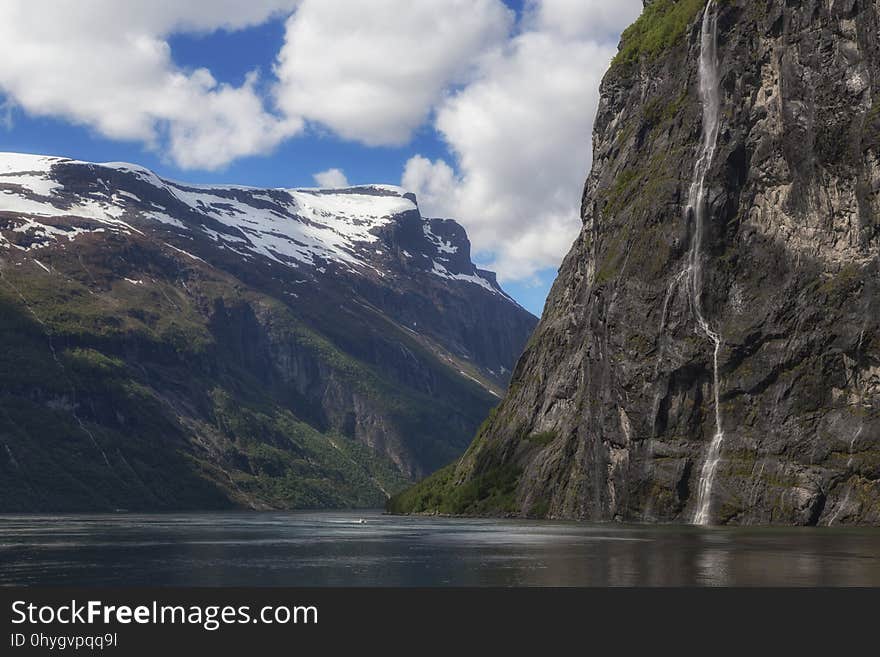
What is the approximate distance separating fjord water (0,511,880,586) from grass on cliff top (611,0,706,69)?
84821mm

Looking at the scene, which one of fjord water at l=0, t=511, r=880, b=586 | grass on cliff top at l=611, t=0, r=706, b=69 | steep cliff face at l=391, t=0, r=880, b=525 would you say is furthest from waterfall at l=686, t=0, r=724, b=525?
fjord water at l=0, t=511, r=880, b=586

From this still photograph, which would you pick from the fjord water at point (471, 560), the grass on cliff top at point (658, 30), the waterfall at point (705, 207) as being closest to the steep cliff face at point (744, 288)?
the waterfall at point (705, 207)

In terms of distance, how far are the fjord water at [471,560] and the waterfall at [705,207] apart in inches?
771

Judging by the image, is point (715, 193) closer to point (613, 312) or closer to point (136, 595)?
point (613, 312)

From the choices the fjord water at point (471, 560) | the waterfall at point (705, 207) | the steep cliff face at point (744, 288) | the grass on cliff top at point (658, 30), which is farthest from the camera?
the grass on cliff top at point (658, 30)

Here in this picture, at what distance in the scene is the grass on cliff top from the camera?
16938 centimetres

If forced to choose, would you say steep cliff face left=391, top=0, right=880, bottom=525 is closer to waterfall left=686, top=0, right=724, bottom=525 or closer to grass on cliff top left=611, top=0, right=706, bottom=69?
waterfall left=686, top=0, right=724, bottom=525

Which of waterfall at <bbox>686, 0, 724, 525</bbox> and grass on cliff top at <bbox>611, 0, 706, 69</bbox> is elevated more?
grass on cliff top at <bbox>611, 0, 706, 69</bbox>

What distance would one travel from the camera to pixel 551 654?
39625 millimetres

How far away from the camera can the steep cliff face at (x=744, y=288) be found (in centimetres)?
13138

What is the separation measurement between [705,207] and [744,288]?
1369cm

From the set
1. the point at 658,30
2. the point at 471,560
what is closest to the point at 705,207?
the point at 658,30

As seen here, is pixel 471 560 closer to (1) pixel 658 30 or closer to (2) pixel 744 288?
(2) pixel 744 288

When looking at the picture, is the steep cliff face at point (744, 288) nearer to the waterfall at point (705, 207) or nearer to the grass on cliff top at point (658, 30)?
the waterfall at point (705, 207)
